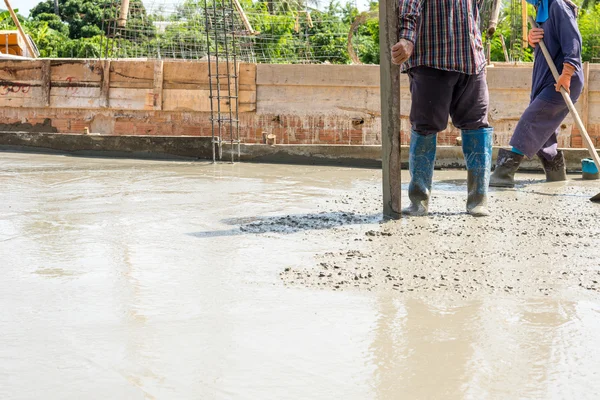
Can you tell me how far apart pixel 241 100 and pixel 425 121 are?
832 cm

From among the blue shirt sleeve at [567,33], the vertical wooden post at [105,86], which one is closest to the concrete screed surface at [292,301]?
the blue shirt sleeve at [567,33]

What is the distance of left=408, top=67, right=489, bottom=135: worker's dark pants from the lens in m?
4.97

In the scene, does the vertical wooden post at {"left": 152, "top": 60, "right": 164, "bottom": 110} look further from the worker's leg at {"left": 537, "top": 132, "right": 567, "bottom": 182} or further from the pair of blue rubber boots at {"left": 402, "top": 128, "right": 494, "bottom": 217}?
the pair of blue rubber boots at {"left": 402, "top": 128, "right": 494, "bottom": 217}

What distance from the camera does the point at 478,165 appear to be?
5137 millimetres

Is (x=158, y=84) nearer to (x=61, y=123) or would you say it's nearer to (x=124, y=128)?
(x=124, y=128)

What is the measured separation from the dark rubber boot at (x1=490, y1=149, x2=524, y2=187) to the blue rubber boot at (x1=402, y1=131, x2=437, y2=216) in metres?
1.84

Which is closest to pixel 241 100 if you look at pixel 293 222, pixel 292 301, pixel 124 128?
pixel 124 128

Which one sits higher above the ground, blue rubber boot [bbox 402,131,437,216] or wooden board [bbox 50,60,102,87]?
wooden board [bbox 50,60,102,87]

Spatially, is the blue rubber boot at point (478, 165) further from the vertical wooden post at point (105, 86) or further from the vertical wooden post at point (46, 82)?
the vertical wooden post at point (46, 82)

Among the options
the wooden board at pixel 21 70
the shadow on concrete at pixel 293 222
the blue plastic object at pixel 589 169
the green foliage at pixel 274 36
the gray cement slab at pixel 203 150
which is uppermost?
the green foliage at pixel 274 36

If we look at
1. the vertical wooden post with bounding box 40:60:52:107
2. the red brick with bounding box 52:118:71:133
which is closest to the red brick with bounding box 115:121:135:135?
the red brick with bounding box 52:118:71:133

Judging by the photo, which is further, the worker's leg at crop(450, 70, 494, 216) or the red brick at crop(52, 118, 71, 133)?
the red brick at crop(52, 118, 71, 133)

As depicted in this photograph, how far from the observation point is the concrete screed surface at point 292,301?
2.08 metres

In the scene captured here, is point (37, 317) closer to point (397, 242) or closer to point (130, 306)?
point (130, 306)
